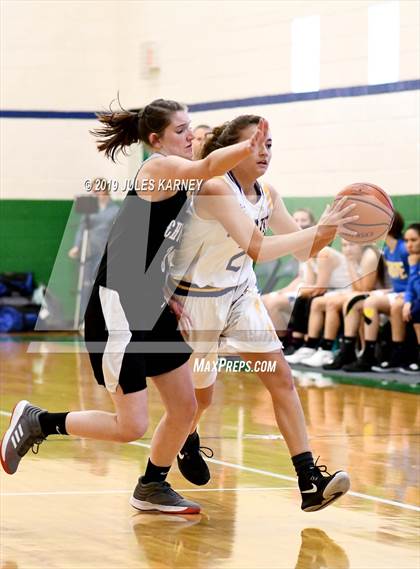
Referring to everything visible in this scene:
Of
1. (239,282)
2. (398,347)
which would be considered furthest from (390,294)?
(239,282)

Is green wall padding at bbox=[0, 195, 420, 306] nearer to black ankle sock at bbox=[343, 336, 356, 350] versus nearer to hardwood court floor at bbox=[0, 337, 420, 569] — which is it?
black ankle sock at bbox=[343, 336, 356, 350]

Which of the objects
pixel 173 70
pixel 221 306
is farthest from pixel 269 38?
pixel 221 306

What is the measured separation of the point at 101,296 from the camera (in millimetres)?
4863

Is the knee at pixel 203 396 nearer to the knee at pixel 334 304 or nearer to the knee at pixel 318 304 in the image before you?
the knee at pixel 334 304

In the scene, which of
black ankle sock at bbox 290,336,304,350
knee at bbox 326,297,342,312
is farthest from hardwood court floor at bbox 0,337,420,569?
black ankle sock at bbox 290,336,304,350

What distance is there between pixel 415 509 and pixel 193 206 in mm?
1601

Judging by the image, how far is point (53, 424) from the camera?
5.07 metres

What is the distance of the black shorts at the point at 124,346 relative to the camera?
4.77 m

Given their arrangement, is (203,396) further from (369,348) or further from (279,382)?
(369,348)

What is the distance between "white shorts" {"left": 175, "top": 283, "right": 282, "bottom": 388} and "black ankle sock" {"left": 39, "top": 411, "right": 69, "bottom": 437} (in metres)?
0.59

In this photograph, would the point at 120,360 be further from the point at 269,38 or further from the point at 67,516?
the point at 269,38

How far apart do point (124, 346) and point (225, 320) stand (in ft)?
1.99

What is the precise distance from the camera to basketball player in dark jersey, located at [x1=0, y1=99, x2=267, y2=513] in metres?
4.75

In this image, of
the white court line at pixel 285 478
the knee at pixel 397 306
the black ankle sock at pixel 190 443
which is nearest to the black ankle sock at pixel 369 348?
the knee at pixel 397 306
